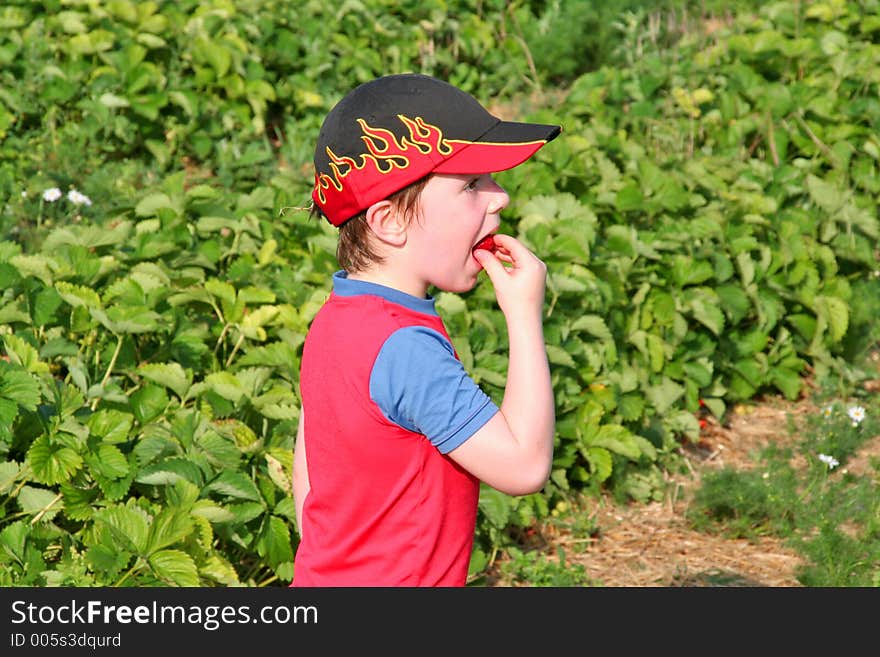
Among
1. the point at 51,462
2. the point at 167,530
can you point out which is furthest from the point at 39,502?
the point at 167,530

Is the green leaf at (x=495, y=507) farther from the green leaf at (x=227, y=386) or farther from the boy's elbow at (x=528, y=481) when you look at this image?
the boy's elbow at (x=528, y=481)

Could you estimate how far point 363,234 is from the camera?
2.14m

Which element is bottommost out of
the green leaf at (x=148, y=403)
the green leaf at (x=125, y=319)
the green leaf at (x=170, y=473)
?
the green leaf at (x=148, y=403)

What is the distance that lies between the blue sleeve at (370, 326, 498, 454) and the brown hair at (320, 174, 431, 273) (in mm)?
196

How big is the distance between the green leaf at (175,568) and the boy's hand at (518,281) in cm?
124

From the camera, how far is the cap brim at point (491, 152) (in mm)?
2049

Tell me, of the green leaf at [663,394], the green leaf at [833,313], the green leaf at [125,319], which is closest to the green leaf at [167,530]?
the green leaf at [125,319]

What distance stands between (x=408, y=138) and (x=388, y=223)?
Answer: 0.15 meters

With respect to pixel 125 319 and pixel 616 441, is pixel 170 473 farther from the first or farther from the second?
pixel 616 441

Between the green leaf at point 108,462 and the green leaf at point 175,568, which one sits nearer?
the green leaf at point 175,568

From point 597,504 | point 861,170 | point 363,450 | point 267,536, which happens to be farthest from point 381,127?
point 861,170

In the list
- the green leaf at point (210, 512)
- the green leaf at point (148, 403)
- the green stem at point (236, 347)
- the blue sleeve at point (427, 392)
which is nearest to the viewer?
the blue sleeve at point (427, 392)

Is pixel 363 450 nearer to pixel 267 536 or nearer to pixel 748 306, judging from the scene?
pixel 267 536
